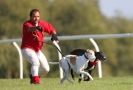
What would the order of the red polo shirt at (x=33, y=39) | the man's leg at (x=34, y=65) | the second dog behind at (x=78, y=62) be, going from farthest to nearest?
the red polo shirt at (x=33, y=39), the man's leg at (x=34, y=65), the second dog behind at (x=78, y=62)

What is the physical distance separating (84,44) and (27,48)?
26.5 m

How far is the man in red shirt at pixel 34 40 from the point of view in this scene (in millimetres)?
14156

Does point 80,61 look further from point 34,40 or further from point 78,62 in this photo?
point 34,40

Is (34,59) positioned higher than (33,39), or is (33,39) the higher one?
(33,39)

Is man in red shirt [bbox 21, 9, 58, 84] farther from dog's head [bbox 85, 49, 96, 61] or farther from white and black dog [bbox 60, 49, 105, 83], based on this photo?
dog's head [bbox 85, 49, 96, 61]

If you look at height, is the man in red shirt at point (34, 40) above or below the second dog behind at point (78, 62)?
above

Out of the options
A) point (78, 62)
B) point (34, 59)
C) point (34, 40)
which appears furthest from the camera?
point (34, 40)

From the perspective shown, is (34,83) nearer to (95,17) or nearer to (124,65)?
(95,17)

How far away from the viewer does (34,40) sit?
1432cm

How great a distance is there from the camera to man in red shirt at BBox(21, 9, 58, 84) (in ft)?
46.4

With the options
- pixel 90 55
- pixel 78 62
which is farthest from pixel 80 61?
pixel 90 55

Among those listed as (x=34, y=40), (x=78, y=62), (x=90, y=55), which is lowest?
(x=78, y=62)

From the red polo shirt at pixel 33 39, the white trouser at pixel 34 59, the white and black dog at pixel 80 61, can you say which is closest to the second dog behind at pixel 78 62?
the white and black dog at pixel 80 61

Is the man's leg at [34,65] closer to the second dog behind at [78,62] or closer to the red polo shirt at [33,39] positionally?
the red polo shirt at [33,39]
